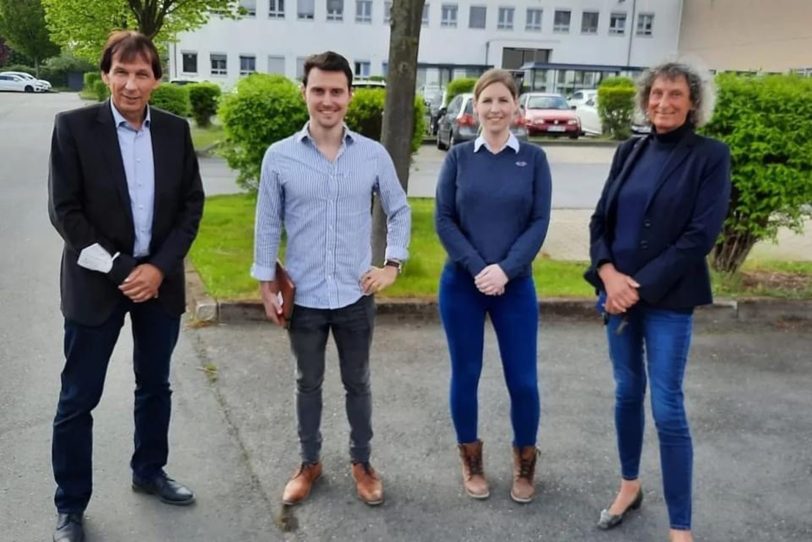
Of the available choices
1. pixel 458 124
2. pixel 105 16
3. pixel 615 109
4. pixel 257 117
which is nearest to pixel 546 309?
pixel 257 117

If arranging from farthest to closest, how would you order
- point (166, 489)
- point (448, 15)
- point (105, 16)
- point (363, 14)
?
point (448, 15)
point (363, 14)
point (105, 16)
point (166, 489)

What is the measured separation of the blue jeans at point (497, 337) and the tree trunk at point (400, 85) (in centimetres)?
282

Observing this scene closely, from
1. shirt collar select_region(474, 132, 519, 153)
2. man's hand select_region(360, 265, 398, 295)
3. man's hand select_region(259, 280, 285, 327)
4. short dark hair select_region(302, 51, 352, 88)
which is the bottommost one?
man's hand select_region(259, 280, 285, 327)

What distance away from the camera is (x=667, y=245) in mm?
3289

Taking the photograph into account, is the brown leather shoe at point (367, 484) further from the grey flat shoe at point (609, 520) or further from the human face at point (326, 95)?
the human face at point (326, 95)

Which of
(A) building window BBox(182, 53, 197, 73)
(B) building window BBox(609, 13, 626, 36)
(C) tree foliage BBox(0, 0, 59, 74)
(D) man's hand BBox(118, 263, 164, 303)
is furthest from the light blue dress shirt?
(C) tree foliage BBox(0, 0, 59, 74)

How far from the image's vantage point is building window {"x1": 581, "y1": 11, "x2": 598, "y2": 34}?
5797 centimetres

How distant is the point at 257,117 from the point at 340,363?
5419mm

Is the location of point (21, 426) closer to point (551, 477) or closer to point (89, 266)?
point (89, 266)

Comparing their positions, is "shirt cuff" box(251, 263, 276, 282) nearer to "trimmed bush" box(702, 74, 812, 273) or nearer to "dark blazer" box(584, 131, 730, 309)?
"dark blazer" box(584, 131, 730, 309)

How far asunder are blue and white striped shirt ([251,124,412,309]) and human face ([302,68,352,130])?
0.38ft

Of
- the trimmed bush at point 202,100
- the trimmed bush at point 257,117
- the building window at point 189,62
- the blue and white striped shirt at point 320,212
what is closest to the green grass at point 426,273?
the trimmed bush at point 257,117

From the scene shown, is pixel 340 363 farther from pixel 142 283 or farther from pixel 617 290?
pixel 617 290

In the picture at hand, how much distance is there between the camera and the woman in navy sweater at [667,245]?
10.5 feet
